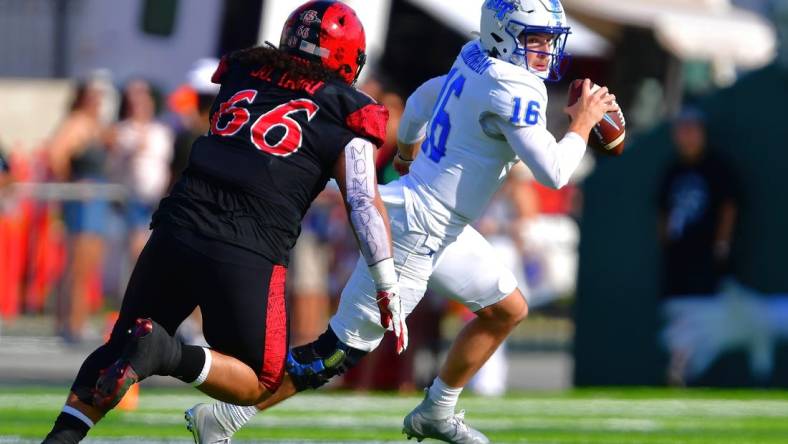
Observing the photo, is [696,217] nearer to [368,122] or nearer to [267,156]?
[368,122]

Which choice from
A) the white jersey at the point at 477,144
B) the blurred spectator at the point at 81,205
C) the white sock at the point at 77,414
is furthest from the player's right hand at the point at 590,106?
the blurred spectator at the point at 81,205

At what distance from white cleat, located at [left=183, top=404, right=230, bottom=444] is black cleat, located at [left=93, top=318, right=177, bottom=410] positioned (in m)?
0.73

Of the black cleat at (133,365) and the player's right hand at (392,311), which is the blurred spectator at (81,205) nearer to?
the player's right hand at (392,311)

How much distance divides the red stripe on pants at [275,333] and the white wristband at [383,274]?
0.32 meters

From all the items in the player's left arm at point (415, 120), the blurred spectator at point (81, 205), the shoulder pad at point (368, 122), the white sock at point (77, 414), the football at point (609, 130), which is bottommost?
the blurred spectator at point (81, 205)

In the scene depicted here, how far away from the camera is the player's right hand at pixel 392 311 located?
20.0 feet

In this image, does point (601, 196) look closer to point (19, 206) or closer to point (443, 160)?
point (19, 206)

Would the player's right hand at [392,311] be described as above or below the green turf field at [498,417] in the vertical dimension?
above

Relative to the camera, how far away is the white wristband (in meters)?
6.07

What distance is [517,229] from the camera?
12.7m

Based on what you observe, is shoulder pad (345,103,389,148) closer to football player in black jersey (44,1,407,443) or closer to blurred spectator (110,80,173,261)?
football player in black jersey (44,1,407,443)

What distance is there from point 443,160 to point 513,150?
29cm

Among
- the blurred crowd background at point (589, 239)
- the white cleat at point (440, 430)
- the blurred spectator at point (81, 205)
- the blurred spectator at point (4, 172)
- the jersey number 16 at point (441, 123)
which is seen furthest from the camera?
the blurred spectator at point (81, 205)

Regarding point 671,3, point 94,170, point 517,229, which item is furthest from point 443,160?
point 671,3
